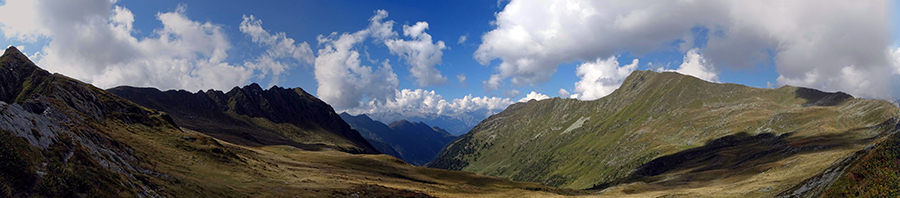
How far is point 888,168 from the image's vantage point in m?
30.2

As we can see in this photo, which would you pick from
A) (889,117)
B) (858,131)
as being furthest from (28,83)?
(889,117)

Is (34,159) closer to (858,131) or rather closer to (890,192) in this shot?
(890,192)

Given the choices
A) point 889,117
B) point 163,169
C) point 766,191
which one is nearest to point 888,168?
point 766,191

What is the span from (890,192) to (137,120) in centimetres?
11441

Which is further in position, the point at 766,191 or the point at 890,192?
the point at 766,191

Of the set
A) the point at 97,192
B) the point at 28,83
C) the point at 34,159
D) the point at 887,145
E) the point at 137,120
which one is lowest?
the point at 97,192

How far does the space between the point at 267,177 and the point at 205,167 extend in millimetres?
8557

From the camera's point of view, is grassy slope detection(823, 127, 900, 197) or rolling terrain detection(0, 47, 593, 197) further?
grassy slope detection(823, 127, 900, 197)

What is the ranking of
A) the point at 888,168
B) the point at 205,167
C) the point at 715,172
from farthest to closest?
the point at 715,172 → the point at 205,167 → the point at 888,168

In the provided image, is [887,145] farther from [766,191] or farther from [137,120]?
[137,120]

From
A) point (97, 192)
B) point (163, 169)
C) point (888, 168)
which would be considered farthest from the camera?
point (163, 169)

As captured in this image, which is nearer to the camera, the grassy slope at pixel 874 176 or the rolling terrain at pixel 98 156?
the rolling terrain at pixel 98 156

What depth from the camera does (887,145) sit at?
32.8 meters

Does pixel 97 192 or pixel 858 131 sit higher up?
pixel 858 131
